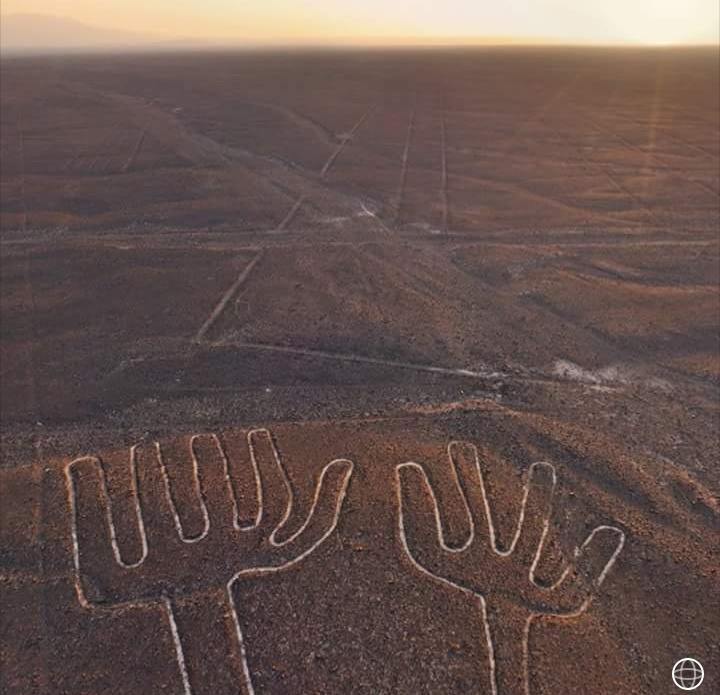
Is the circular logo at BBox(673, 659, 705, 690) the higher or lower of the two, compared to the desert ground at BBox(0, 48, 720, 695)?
lower

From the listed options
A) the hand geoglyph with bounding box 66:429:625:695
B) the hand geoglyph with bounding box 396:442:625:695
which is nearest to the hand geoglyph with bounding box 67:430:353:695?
the hand geoglyph with bounding box 66:429:625:695

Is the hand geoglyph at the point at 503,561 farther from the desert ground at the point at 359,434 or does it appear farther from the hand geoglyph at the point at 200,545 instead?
the hand geoglyph at the point at 200,545

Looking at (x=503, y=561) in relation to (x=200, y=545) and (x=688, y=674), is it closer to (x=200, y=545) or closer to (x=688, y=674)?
(x=688, y=674)

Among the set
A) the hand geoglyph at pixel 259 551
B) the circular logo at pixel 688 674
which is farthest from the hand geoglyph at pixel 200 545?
the circular logo at pixel 688 674

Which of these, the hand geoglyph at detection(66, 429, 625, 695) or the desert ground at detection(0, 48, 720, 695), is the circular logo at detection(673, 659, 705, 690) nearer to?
the desert ground at detection(0, 48, 720, 695)

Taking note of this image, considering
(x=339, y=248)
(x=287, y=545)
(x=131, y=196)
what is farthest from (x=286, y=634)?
(x=131, y=196)

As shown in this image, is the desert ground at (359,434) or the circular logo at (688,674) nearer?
the circular logo at (688,674)

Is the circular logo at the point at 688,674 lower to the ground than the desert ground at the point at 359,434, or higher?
lower

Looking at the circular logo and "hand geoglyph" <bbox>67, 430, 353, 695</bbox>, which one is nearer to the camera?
the circular logo
